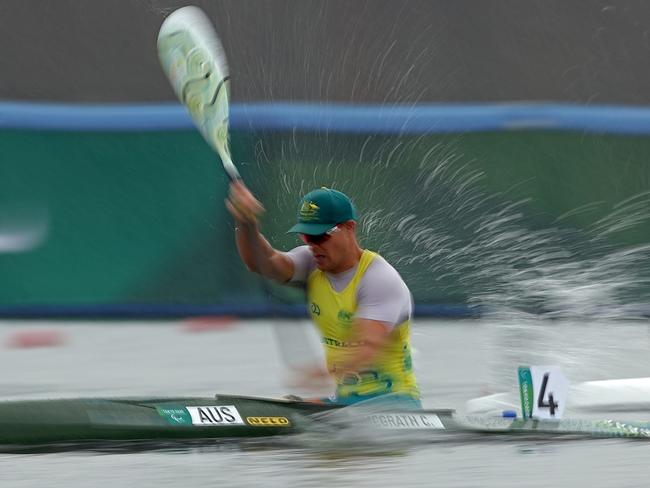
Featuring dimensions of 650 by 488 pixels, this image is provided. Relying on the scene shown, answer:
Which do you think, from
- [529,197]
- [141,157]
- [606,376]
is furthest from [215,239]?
[606,376]

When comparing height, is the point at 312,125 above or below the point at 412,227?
above

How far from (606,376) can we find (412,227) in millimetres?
2562

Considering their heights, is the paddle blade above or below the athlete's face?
above

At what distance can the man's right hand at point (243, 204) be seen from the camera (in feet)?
24.3

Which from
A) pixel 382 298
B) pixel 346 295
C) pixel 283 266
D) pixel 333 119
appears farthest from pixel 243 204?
pixel 333 119

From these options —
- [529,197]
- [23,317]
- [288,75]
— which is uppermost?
[288,75]

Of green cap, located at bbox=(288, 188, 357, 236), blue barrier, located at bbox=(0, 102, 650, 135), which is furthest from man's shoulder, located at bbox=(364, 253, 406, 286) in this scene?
blue barrier, located at bbox=(0, 102, 650, 135)

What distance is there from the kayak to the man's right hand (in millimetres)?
865

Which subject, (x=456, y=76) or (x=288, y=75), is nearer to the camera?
(x=288, y=75)

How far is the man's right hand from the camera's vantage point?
7.40m

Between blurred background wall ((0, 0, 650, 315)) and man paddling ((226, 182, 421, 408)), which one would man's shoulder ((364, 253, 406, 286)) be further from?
blurred background wall ((0, 0, 650, 315))

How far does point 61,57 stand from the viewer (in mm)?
15320

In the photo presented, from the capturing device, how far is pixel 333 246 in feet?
24.6

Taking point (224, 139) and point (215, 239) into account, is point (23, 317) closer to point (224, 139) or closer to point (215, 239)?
point (215, 239)
